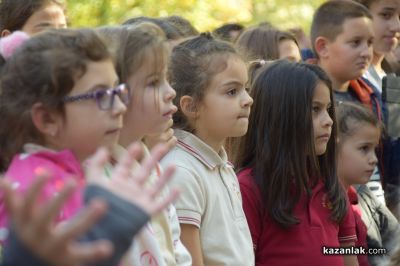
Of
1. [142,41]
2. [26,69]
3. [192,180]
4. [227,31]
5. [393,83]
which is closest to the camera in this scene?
[26,69]

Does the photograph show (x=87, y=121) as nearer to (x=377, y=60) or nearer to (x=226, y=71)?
(x=226, y=71)

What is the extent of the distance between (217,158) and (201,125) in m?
0.19

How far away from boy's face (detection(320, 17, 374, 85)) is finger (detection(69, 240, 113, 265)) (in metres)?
4.71

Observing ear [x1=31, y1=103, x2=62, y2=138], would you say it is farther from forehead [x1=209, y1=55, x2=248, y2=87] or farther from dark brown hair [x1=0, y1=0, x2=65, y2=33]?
dark brown hair [x1=0, y1=0, x2=65, y2=33]

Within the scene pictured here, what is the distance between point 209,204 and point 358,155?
1.80m

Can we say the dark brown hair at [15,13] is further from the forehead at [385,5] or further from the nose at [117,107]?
the forehead at [385,5]

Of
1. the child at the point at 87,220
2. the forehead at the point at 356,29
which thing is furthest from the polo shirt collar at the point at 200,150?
the forehead at the point at 356,29

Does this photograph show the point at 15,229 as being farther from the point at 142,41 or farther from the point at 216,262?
the point at 216,262

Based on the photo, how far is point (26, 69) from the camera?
2.86 m

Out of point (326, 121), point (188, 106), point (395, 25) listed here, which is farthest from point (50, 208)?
point (395, 25)

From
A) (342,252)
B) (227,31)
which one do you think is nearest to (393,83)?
(227,31)

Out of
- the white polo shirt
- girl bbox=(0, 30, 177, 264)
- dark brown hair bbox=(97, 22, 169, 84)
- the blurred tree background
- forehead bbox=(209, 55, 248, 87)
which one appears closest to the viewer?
girl bbox=(0, 30, 177, 264)

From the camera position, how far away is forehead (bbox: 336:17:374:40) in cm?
668

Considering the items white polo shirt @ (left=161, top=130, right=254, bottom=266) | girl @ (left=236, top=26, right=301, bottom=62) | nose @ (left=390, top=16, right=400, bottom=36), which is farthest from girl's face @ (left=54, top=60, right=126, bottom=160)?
nose @ (left=390, top=16, right=400, bottom=36)
